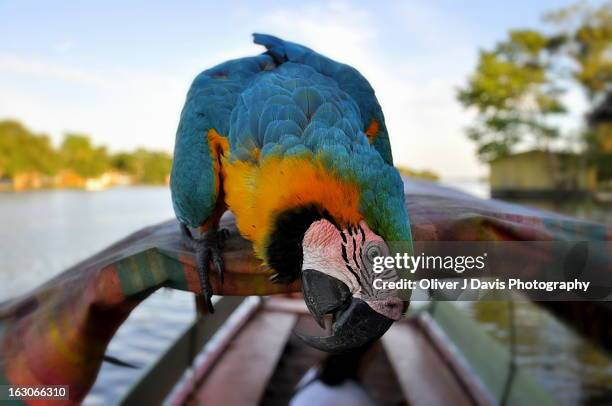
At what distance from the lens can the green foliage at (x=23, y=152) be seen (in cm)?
3394

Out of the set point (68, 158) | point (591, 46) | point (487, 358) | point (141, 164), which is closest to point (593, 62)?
point (591, 46)

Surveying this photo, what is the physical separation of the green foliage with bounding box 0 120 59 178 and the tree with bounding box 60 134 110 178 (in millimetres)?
4669

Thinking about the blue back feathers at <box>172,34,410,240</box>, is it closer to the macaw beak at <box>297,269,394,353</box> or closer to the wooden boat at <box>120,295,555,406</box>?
the macaw beak at <box>297,269,394,353</box>

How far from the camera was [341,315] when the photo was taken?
4.12 ft

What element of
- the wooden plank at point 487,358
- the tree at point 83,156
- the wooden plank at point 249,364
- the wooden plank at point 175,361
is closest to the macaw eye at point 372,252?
the wooden plank at point 175,361

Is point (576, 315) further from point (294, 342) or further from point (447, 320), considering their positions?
point (294, 342)

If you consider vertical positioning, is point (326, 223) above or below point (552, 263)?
above

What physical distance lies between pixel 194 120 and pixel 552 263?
1323 mm

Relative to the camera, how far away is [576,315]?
3131 millimetres

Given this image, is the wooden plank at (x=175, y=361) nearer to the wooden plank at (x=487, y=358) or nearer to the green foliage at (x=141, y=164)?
the wooden plank at (x=487, y=358)

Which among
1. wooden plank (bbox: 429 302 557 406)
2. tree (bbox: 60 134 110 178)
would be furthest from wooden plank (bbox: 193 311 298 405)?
tree (bbox: 60 134 110 178)

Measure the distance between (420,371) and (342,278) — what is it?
3.44m

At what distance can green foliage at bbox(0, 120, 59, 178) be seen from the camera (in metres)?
33.9

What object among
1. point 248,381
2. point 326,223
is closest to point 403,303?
point 326,223
